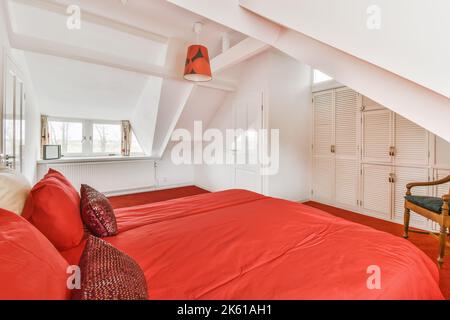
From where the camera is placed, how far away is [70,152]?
4.80 m

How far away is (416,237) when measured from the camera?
9.00 ft

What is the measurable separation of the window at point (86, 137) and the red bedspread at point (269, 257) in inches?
157

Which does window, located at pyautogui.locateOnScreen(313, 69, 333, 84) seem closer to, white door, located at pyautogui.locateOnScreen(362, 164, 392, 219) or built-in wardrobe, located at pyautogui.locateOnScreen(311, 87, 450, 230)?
built-in wardrobe, located at pyautogui.locateOnScreen(311, 87, 450, 230)

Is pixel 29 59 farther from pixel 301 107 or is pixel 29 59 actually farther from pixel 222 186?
pixel 301 107

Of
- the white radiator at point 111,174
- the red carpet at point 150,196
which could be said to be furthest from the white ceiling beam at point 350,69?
the white radiator at point 111,174

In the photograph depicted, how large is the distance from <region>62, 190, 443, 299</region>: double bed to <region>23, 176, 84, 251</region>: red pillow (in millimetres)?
69

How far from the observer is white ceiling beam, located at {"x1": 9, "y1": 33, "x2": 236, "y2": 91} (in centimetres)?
247

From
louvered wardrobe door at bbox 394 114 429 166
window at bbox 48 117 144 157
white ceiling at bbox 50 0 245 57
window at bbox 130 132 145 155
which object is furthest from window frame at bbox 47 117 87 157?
louvered wardrobe door at bbox 394 114 429 166

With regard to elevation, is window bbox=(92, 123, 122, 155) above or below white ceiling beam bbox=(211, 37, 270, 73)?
below

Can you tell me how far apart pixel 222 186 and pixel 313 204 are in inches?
75.2

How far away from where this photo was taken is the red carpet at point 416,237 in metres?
1.91

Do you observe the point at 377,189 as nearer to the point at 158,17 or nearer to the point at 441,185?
the point at 441,185

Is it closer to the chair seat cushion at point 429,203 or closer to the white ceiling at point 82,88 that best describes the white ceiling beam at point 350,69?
the chair seat cushion at point 429,203

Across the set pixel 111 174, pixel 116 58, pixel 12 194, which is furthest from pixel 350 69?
pixel 111 174
